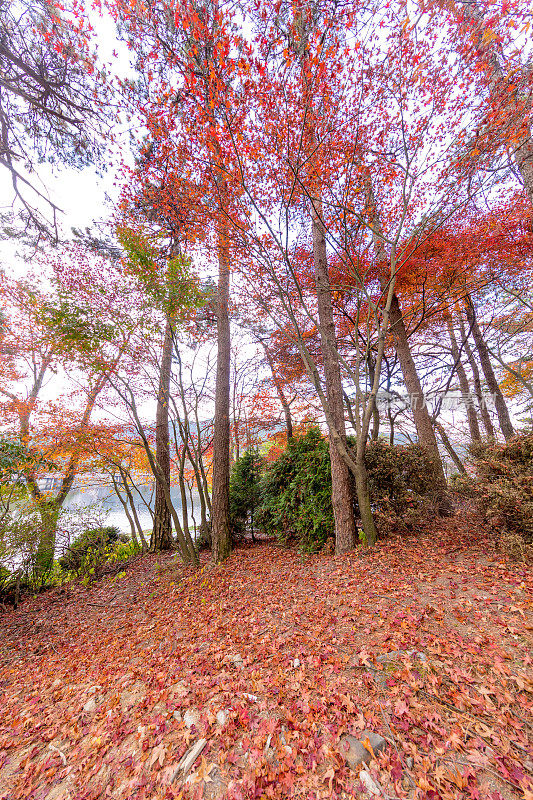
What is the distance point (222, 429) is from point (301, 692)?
484cm

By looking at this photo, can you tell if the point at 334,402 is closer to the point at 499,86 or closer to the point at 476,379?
the point at 499,86

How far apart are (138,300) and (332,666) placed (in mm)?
6555

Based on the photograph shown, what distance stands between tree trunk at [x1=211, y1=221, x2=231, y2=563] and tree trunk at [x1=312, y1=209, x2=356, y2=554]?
204cm

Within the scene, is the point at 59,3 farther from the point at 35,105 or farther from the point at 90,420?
the point at 90,420

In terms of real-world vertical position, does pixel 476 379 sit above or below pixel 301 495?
above

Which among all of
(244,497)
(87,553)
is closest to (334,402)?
(244,497)

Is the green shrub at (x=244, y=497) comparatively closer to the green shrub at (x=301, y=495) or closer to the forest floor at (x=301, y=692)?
the green shrub at (x=301, y=495)

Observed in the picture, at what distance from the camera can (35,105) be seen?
520cm

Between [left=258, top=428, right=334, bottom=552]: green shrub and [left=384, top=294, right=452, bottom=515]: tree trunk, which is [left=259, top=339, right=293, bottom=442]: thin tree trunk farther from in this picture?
[left=384, top=294, right=452, bottom=515]: tree trunk

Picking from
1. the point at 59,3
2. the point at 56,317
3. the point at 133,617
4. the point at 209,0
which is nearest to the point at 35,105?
the point at 59,3

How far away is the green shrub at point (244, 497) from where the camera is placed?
7.68 m

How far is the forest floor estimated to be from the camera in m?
1.56

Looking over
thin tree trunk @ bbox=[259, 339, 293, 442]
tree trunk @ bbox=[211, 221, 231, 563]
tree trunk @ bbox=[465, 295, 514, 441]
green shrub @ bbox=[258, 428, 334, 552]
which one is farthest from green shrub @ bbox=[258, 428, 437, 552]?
tree trunk @ bbox=[465, 295, 514, 441]

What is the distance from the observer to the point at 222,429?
6555 millimetres
